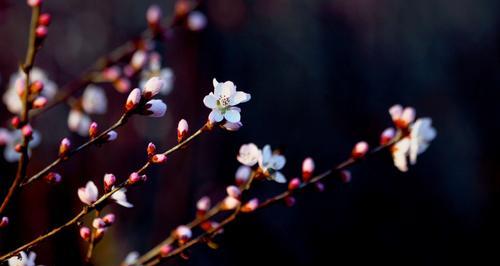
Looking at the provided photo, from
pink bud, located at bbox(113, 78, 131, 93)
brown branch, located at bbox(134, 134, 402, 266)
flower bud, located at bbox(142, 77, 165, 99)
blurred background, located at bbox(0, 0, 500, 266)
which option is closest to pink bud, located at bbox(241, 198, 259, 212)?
brown branch, located at bbox(134, 134, 402, 266)

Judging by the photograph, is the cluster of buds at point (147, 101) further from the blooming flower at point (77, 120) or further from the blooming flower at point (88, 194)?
the blooming flower at point (77, 120)

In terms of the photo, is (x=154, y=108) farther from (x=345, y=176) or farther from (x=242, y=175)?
(x=345, y=176)

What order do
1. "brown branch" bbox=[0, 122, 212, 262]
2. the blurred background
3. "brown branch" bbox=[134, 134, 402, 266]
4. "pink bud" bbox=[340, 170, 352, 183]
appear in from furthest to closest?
the blurred background, "pink bud" bbox=[340, 170, 352, 183], "brown branch" bbox=[134, 134, 402, 266], "brown branch" bbox=[0, 122, 212, 262]

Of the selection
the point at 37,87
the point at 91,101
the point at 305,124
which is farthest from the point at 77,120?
the point at 305,124

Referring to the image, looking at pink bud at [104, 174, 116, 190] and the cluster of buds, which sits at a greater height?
the cluster of buds

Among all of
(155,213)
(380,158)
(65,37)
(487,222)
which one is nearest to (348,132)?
(380,158)

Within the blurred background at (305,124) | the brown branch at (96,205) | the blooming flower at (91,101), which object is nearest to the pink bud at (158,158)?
the brown branch at (96,205)

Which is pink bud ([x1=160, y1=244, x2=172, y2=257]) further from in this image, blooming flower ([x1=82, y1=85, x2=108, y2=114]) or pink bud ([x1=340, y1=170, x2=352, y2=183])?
blooming flower ([x1=82, y1=85, x2=108, y2=114])
